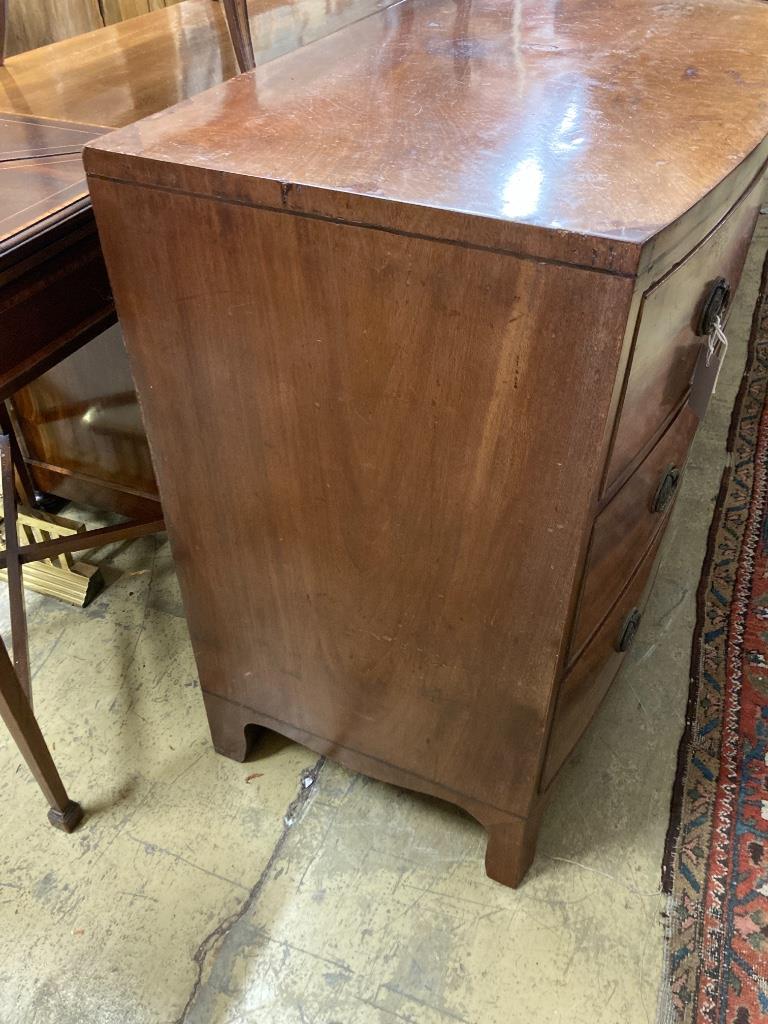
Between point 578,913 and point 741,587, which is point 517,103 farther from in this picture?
point 741,587

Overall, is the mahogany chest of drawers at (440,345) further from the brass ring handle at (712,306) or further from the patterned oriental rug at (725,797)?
the patterned oriental rug at (725,797)

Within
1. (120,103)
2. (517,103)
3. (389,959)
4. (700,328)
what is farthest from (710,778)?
(120,103)

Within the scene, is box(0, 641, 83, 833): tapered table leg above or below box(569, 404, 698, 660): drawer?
below

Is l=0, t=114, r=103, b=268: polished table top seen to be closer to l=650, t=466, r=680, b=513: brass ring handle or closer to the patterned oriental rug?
l=650, t=466, r=680, b=513: brass ring handle

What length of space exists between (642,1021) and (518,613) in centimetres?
59

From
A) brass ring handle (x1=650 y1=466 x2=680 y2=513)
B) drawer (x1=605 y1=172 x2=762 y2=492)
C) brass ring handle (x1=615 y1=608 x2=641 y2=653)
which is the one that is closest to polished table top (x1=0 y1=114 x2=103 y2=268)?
drawer (x1=605 y1=172 x2=762 y2=492)

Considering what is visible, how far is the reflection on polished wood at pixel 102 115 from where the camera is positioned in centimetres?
116

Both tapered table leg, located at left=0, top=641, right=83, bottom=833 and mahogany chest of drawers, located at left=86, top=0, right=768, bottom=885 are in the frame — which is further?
tapered table leg, located at left=0, top=641, right=83, bottom=833

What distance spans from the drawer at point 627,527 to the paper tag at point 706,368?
0.02m

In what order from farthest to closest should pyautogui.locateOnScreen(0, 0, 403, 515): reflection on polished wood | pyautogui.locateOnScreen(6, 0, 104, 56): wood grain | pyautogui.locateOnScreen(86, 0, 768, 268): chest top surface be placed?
1. pyautogui.locateOnScreen(6, 0, 104, 56): wood grain
2. pyautogui.locateOnScreen(0, 0, 403, 515): reflection on polished wood
3. pyautogui.locateOnScreen(86, 0, 768, 268): chest top surface

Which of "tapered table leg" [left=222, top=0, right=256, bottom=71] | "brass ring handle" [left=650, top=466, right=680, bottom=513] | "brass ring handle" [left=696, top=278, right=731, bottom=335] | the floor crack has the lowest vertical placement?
the floor crack

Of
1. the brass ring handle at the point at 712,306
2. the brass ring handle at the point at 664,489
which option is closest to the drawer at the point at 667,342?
the brass ring handle at the point at 712,306

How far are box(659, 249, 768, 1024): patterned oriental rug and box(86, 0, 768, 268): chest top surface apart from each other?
94cm

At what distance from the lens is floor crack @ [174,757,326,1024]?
109 centimetres
